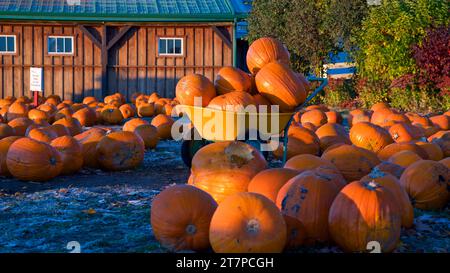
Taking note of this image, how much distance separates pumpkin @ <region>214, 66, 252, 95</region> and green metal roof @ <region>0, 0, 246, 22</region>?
40.8 ft

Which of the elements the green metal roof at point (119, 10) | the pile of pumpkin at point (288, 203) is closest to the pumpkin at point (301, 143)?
the pile of pumpkin at point (288, 203)

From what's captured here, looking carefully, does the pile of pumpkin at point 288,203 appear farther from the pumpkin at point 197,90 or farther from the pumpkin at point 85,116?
the pumpkin at point 85,116

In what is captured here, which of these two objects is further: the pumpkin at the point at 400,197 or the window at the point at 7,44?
the window at the point at 7,44

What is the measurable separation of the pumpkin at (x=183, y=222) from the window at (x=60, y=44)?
1660 centimetres

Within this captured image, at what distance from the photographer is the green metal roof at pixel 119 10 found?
62.9 ft

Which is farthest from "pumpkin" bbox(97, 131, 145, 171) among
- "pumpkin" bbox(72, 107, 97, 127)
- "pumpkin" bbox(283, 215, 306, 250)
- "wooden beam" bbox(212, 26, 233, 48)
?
"wooden beam" bbox(212, 26, 233, 48)

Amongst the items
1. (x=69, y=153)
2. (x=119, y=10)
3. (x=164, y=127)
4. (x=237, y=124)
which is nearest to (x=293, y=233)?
(x=237, y=124)

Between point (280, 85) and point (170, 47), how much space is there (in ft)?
44.5

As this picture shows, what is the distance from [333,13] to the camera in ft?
59.8

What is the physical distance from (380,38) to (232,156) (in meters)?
12.7

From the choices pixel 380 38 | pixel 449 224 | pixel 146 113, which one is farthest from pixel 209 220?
pixel 380 38

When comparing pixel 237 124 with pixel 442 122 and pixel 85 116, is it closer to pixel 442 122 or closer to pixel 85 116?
pixel 442 122

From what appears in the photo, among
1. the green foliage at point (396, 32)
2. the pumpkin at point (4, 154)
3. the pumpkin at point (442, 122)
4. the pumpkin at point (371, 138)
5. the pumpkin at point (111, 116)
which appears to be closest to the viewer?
the pumpkin at point (4, 154)
